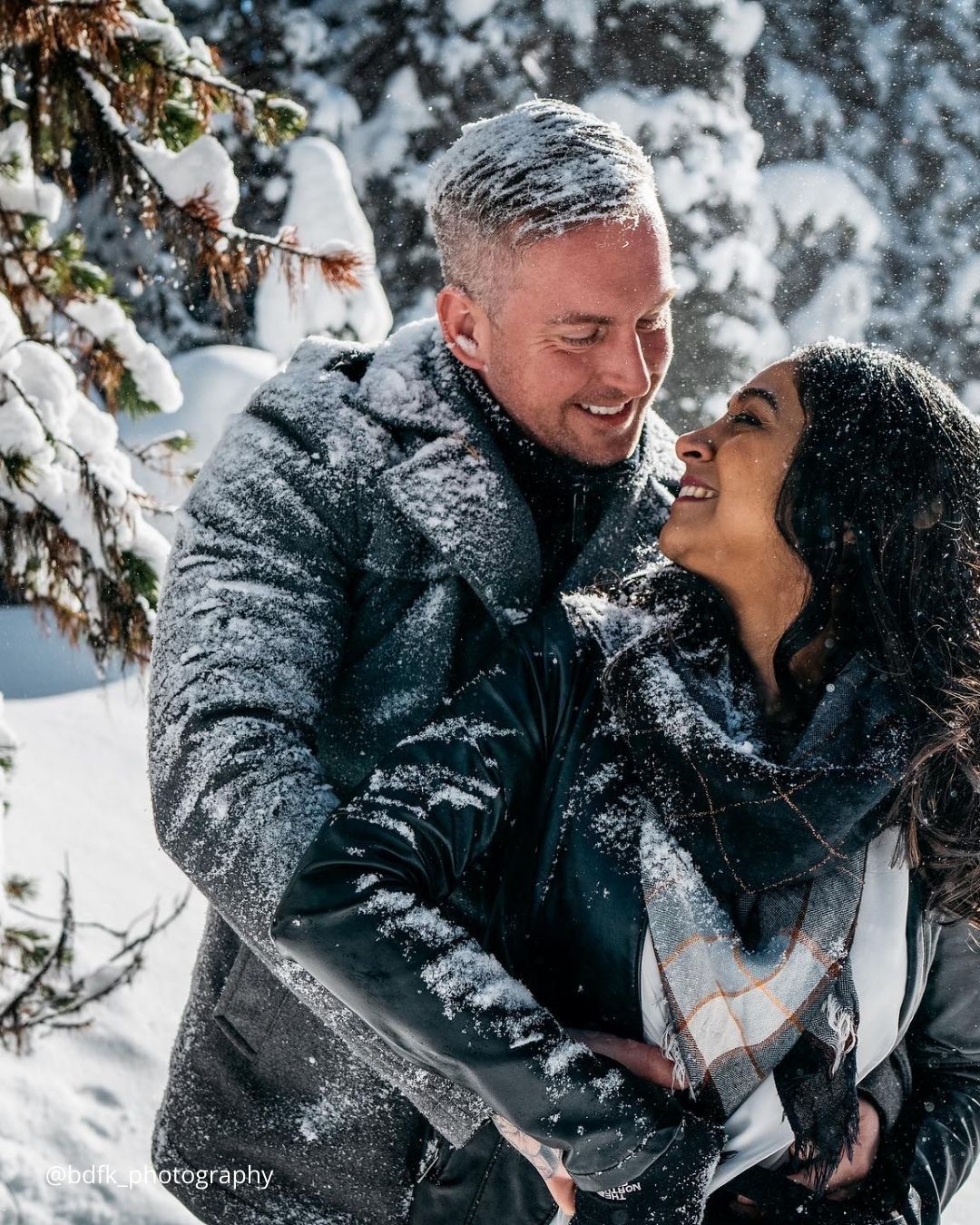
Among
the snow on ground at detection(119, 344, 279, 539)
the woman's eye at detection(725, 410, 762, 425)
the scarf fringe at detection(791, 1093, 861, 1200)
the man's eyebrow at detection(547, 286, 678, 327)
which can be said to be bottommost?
the snow on ground at detection(119, 344, 279, 539)

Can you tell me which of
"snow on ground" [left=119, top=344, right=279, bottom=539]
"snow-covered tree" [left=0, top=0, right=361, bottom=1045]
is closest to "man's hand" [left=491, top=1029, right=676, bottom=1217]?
"snow-covered tree" [left=0, top=0, right=361, bottom=1045]

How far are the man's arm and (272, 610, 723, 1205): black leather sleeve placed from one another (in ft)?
0.48

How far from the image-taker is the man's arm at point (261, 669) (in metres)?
1.66

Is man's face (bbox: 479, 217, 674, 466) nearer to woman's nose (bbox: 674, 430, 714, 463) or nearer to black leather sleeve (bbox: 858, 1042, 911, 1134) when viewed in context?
woman's nose (bbox: 674, 430, 714, 463)

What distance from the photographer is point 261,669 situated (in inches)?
69.5

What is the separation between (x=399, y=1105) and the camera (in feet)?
6.49

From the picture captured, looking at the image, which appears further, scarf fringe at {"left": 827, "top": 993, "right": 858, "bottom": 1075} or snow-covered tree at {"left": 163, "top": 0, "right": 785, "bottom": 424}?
snow-covered tree at {"left": 163, "top": 0, "right": 785, "bottom": 424}

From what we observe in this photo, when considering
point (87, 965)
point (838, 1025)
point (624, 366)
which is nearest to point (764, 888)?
point (838, 1025)

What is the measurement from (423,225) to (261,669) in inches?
346

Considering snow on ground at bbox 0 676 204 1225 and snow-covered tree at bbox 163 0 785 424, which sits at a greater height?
snow-covered tree at bbox 163 0 785 424

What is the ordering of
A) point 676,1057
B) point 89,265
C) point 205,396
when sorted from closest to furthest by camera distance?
point 676,1057, point 89,265, point 205,396

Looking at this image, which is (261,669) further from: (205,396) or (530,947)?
(205,396)

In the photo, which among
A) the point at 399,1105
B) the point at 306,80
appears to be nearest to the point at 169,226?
the point at 399,1105

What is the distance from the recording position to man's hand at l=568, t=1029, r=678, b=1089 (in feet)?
5.13
